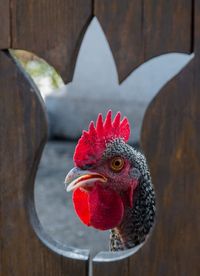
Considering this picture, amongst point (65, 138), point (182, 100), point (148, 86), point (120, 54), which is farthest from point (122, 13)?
point (65, 138)

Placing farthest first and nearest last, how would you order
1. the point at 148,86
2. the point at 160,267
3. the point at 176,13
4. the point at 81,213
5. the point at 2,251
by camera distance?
the point at 148,86 < the point at 81,213 < the point at 2,251 < the point at 160,267 < the point at 176,13

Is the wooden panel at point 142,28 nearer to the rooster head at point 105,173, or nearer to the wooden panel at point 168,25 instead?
the wooden panel at point 168,25

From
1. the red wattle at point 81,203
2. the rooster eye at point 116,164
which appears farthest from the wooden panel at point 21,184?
the red wattle at point 81,203

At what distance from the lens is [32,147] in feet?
5.14

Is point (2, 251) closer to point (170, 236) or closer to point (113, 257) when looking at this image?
point (113, 257)

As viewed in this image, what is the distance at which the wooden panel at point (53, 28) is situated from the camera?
149 cm

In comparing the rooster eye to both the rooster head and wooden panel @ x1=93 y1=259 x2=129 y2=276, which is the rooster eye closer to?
the rooster head

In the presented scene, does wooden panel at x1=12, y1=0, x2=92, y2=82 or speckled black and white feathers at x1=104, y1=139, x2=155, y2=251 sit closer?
wooden panel at x1=12, y1=0, x2=92, y2=82

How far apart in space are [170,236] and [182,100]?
0.99ft

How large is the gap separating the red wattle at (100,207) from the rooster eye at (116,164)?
9cm

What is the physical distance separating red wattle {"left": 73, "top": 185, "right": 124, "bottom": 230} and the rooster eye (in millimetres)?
86

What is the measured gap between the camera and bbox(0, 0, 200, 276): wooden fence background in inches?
56.0

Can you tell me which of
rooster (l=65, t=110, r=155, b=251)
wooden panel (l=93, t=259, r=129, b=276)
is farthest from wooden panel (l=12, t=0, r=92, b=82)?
rooster (l=65, t=110, r=155, b=251)

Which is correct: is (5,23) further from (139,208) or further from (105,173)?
(139,208)
